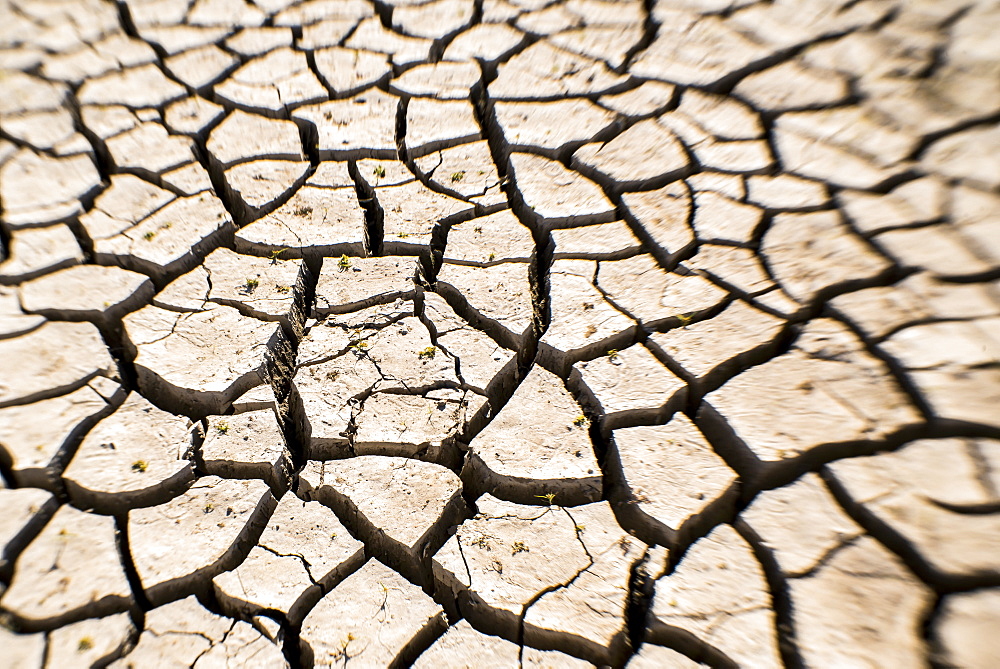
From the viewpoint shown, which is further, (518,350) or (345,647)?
(518,350)

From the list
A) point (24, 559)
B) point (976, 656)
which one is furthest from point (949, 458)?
point (24, 559)

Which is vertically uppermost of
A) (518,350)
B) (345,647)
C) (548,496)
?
(518,350)

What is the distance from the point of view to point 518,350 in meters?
1.57

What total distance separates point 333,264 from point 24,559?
970mm

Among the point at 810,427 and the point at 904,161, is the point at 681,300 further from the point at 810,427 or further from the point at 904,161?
the point at 904,161

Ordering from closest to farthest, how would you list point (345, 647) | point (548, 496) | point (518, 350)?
point (345, 647) < point (548, 496) < point (518, 350)

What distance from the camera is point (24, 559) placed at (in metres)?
1.18

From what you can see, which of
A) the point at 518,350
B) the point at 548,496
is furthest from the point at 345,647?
the point at 518,350

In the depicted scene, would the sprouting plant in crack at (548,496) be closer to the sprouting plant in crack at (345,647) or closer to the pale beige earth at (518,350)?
the pale beige earth at (518,350)

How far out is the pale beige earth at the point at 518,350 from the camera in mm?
1094

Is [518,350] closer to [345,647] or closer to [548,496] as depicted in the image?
[548,496]

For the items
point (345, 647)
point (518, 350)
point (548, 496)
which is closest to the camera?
point (345, 647)

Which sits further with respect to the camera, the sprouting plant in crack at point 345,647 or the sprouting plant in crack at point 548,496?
the sprouting plant in crack at point 548,496

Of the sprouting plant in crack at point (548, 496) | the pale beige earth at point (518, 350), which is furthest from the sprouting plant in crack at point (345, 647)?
the sprouting plant in crack at point (548, 496)
